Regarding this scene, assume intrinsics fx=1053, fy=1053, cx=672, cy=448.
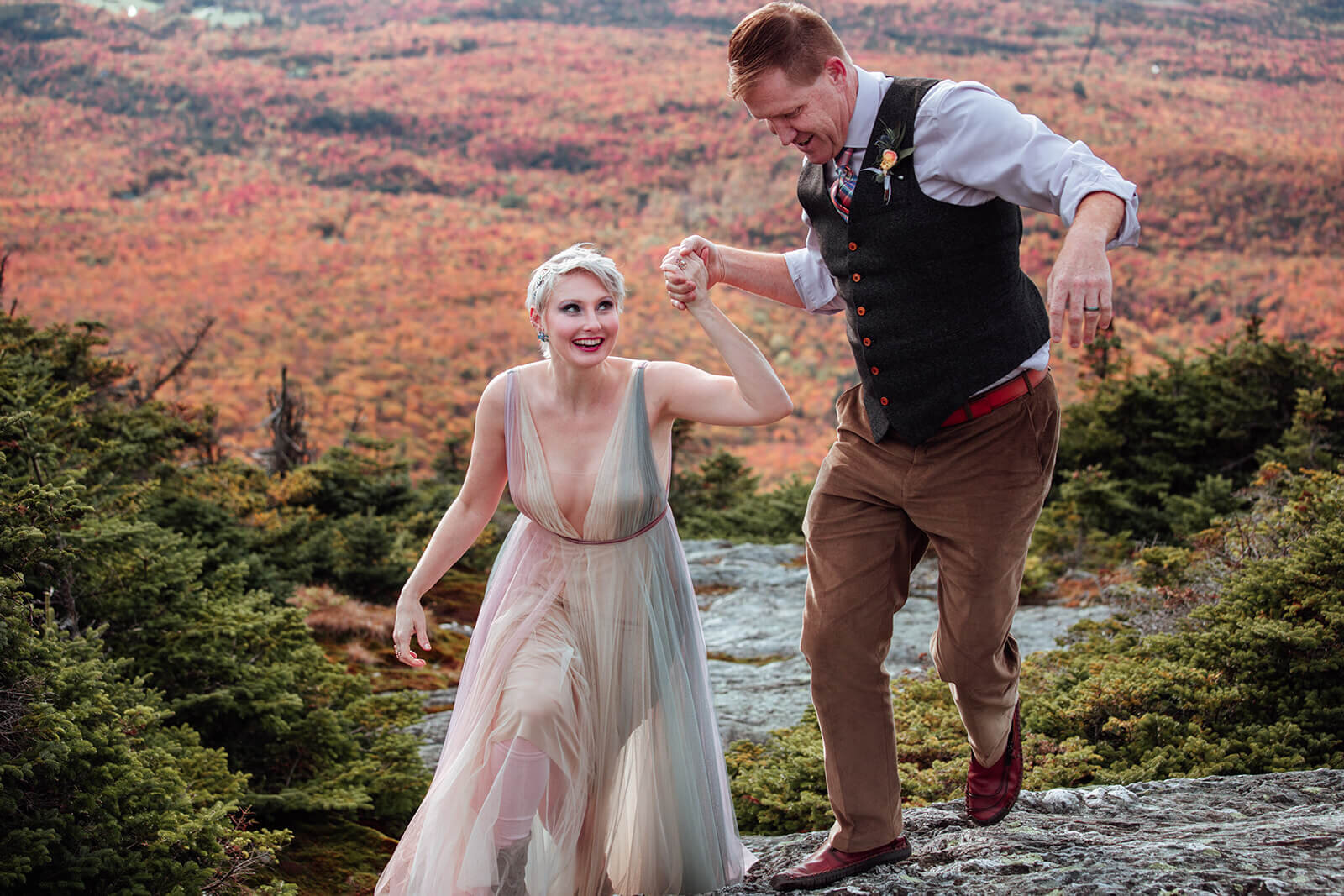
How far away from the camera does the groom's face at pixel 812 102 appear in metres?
2.57

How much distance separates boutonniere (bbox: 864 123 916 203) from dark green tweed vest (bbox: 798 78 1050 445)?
0.4 inches

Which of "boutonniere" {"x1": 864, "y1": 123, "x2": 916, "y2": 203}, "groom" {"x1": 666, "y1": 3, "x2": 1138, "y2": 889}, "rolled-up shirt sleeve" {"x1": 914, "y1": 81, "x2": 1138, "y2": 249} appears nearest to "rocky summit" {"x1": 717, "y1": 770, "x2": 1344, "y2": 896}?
"groom" {"x1": 666, "y1": 3, "x2": 1138, "y2": 889}

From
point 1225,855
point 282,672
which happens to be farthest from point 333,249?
point 1225,855

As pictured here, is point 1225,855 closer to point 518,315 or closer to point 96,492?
point 96,492

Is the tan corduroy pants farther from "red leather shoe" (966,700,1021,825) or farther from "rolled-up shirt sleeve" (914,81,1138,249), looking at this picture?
"rolled-up shirt sleeve" (914,81,1138,249)

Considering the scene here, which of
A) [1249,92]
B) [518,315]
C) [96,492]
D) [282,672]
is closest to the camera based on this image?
[282,672]

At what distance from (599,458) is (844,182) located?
3.44 ft

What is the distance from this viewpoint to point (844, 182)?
2639 mm

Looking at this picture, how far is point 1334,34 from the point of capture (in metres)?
A: 43.6

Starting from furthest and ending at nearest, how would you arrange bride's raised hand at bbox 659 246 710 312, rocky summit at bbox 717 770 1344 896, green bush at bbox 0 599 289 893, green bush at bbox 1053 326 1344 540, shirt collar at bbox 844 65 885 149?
green bush at bbox 1053 326 1344 540 → bride's raised hand at bbox 659 246 710 312 → shirt collar at bbox 844 65 885 149 → green bush at bbox 0 599 289 893 → rocky summit at bbox 717 770 1344 896

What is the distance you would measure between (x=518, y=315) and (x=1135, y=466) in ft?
84.2

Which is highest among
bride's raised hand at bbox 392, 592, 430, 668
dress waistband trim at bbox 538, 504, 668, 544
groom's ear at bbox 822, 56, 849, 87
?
groom's ear at bbox 822, 56, 849, 87

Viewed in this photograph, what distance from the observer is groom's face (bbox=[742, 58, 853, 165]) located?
257 cm

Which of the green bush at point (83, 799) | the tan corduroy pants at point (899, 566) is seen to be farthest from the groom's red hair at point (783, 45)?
the green bush at point (83, 799)
